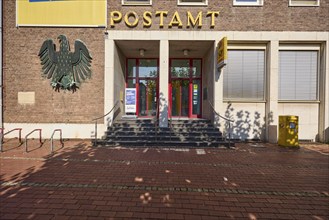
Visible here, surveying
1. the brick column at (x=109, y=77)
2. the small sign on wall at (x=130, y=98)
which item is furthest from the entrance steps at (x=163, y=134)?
the small sign on wall at (x=130, y=98)

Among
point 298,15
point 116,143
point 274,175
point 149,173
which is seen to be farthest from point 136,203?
point 298,15

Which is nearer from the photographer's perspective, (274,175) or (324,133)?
(274,175)

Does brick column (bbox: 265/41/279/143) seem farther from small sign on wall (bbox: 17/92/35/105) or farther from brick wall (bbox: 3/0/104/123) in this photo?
small sign on wall (bbox: 17/92/35/105)

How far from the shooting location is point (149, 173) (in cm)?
480

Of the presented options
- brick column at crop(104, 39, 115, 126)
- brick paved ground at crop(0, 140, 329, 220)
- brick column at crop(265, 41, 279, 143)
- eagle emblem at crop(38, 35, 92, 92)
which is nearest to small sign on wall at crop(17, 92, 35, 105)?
eagle emblem at crop(38, 35, 92, 92)

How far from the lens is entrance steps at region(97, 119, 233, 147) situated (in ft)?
25.8

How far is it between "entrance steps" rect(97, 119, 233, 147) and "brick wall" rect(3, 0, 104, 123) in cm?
164

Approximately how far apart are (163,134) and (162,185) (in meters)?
4.38

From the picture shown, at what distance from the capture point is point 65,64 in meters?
9.34

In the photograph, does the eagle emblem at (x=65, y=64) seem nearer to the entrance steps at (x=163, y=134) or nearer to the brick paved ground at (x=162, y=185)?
the entrance steps at (x=163, y=134)

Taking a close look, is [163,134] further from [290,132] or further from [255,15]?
[255,15]

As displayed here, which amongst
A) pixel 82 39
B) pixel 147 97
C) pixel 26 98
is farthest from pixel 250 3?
pixel 26 98

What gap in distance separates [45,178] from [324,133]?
11338mm

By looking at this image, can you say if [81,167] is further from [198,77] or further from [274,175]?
[198,77]
